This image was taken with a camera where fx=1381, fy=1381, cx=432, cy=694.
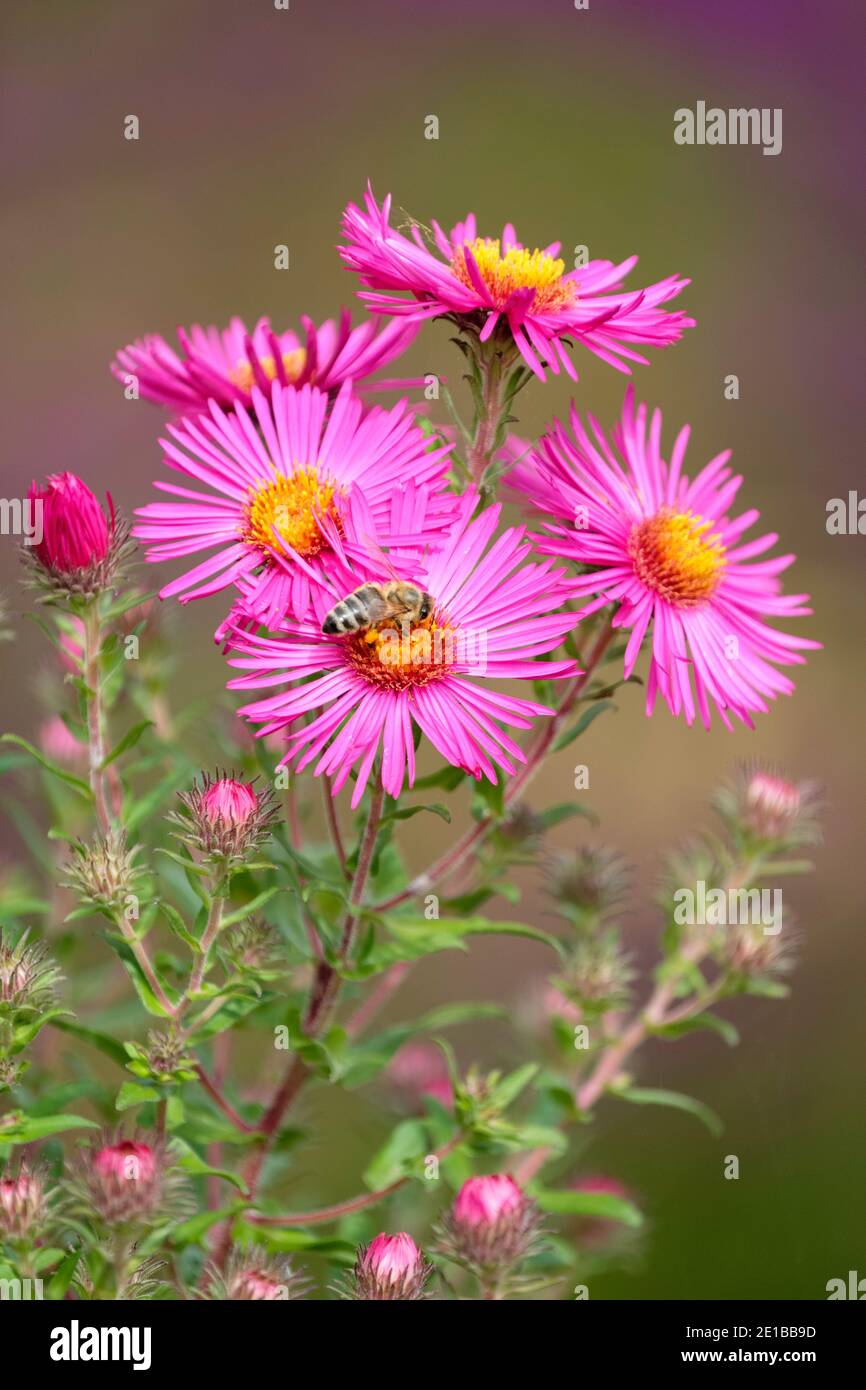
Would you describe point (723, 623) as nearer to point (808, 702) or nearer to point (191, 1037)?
point (191, 1037)

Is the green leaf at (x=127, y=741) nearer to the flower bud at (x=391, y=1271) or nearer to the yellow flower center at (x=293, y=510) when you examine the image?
the yellow flower center at (x=293, y=510)

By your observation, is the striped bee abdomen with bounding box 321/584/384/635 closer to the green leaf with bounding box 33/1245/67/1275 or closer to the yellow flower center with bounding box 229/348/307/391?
the yellow flower center with bounding box 229/348/307/391

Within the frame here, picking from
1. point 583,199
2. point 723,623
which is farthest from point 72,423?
point 723,623

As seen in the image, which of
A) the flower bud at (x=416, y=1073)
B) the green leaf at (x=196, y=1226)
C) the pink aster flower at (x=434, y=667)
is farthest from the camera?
the flower bud at (x=416, y=1073)

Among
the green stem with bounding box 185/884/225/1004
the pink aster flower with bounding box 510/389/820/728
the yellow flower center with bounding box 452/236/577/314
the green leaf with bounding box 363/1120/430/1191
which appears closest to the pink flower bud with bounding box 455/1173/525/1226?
the green leaf with bounding box 363/1120/430/1191

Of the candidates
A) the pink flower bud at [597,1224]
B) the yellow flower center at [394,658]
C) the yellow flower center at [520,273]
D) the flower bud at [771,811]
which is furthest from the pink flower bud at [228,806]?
the pink flower bud at [597,1224]

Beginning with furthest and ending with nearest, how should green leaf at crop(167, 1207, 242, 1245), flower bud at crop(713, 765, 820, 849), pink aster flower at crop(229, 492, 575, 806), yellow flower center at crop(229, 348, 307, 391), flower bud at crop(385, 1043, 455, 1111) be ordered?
flower bud at crop(385, 1043, 455, 1111)
flower bud at crop(713, 765, 820, 849)
yellow flower center at crop(229, 348, 307, 391)
green leaf at crop(167, 1207, 242, 1245)
pink aster flower at crop(229, 492, 575, 806)
